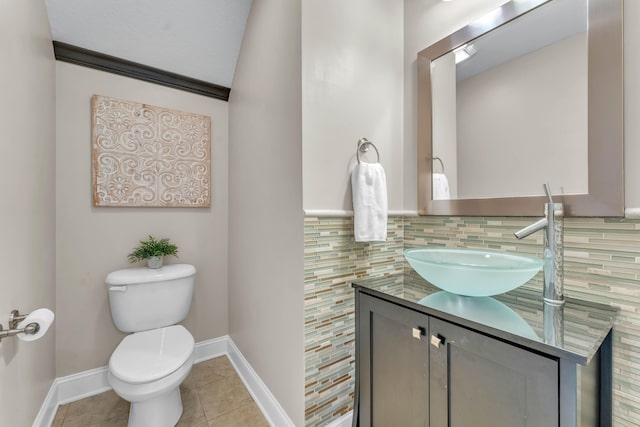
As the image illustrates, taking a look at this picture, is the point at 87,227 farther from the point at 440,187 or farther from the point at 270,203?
the point at 440,187

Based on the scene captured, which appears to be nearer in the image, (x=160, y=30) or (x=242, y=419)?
(x=242, y=419)

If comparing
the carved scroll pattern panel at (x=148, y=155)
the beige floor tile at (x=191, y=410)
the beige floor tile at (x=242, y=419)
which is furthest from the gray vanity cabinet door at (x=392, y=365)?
the carved scroll pattern panel at (x=148, y=155)

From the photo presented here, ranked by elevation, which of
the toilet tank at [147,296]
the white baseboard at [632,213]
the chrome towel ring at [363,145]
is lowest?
the toilet tank at [147,296]

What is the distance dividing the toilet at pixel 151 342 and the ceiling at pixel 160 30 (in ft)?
4.56

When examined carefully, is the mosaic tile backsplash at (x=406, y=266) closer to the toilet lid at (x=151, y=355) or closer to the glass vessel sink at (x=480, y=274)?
the glass vessel sink at (x=480, y=274)

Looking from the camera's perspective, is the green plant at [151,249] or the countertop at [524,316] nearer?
the countertop at [524,316]

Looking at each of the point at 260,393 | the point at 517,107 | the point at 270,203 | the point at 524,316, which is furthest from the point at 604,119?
the point at 260,393

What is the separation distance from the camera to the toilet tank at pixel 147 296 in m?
1.54

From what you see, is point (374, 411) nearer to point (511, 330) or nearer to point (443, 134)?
point (511, 330)

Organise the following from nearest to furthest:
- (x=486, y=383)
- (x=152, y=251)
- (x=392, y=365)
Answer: (x=486, y=383), (x=392, y=365), (x=152, y=251)

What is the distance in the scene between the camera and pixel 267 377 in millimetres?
1469

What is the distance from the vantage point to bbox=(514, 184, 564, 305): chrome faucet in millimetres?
859

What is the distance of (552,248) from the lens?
33.8 inches

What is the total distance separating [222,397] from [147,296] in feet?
2.50
